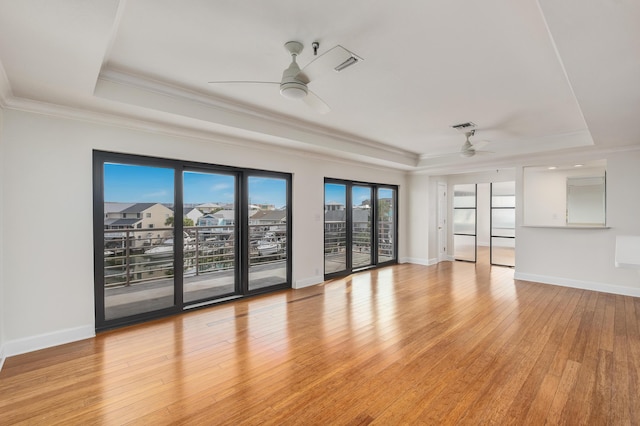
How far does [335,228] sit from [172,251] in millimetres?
3123

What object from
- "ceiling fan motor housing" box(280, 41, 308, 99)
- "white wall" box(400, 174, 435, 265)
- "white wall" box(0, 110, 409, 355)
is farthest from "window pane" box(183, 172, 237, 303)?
"white wall" box(400, 174, 435, 265)

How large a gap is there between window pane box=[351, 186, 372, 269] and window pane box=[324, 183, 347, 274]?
27cm

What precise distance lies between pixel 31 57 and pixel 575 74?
396cm

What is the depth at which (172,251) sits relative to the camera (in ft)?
12.5

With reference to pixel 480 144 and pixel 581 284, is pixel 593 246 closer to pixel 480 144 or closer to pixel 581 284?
pixel 581 284

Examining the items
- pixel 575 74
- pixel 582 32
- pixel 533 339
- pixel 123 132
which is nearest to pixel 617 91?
pixel 575 74

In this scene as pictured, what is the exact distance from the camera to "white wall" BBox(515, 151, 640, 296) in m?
4.70

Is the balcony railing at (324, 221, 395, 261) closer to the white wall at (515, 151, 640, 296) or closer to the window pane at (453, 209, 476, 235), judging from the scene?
the window pane at (453, 209, 476, 235)

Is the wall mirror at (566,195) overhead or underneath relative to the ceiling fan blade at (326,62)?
underneath

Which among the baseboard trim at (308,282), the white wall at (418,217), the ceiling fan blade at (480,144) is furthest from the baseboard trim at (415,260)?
the ceiling fan blade at (480,144)

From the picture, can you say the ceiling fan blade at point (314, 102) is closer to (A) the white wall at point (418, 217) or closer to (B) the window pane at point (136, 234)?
(B) the window pane at point (136, 234)

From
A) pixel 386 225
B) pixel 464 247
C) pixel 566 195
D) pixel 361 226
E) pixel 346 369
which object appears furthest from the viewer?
pixel 464 247

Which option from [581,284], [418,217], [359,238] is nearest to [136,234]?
[359,238]

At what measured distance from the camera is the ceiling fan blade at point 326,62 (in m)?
1.92
